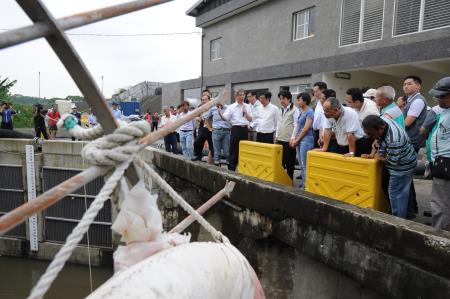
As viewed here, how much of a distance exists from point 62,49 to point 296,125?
206 inches

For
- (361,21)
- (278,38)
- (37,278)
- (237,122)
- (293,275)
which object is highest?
(278,38)

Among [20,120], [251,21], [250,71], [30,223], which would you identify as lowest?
[30,223]

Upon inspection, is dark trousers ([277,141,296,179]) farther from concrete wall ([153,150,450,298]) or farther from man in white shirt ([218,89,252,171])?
concrete wall ([153,150,450,298])

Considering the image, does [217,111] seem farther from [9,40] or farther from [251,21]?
[251,21]

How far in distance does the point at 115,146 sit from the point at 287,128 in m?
5.37

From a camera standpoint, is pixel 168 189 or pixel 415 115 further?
pixel 415 115

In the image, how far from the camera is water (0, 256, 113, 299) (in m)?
9.23

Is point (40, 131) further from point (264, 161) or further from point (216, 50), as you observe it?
point (264, 161)

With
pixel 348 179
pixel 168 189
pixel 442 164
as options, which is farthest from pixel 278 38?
pixel 168 189

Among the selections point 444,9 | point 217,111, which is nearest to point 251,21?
point 444,9

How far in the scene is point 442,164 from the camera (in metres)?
3.54

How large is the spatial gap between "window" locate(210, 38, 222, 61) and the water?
46.5ft

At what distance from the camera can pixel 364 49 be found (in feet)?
40.1

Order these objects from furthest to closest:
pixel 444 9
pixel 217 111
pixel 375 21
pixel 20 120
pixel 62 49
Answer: pixel 20 120 < pixel 375 21 < pixel 444 9 < pixel 217 111 < pixel 62 49
